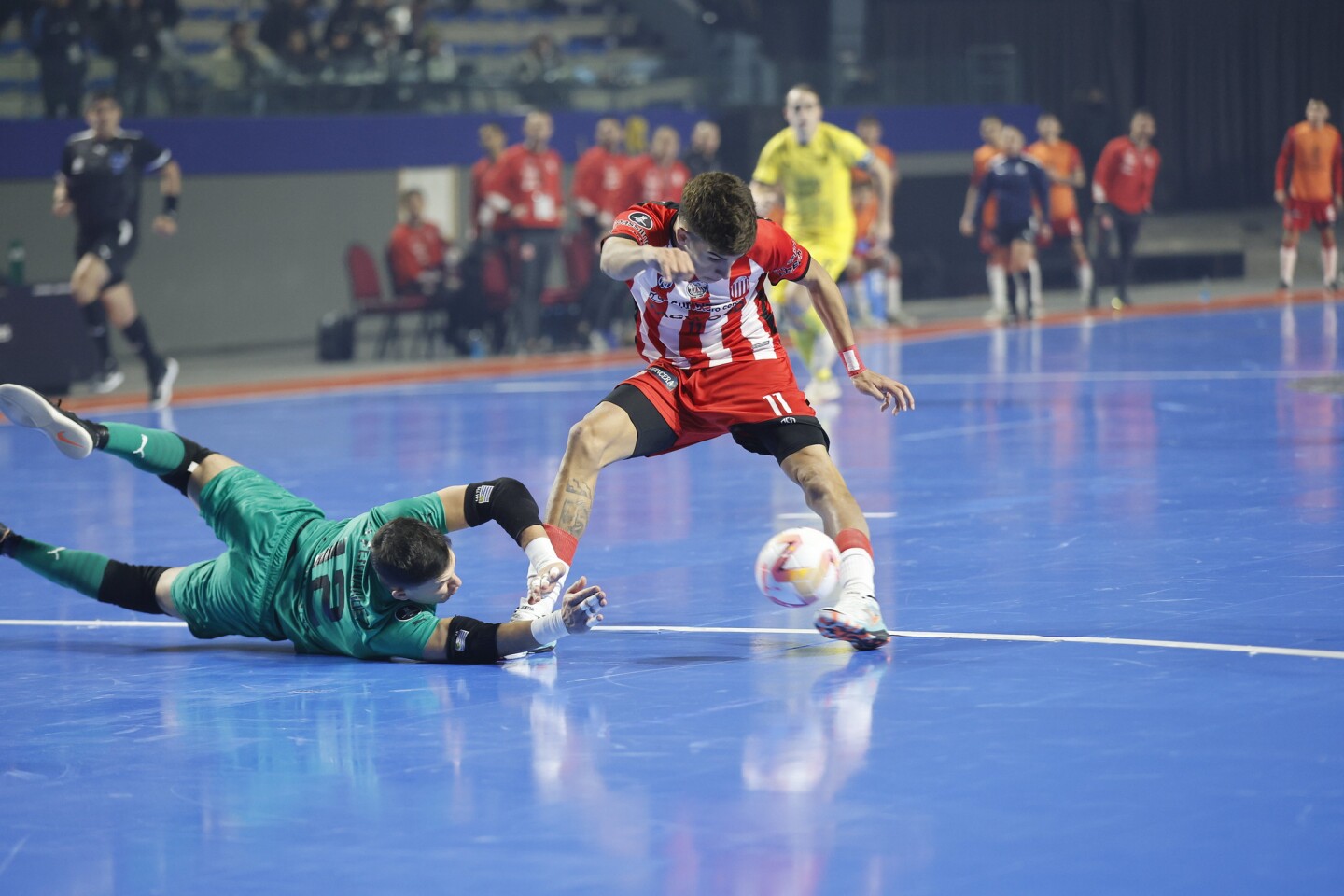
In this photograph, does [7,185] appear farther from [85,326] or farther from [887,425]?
[887,425]

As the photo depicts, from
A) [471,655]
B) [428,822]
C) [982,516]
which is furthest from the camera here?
[982,516]

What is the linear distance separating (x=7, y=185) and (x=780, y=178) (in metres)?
10.4

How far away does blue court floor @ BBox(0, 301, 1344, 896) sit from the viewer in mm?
4320

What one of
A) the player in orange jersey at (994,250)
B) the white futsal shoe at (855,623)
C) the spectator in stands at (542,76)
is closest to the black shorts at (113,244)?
the spectator in stands at (542,76)

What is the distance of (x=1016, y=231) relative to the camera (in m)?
21.9

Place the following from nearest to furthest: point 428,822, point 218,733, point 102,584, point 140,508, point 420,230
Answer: point 428,822 → point 218,733 → point 102,584 → point 140,508 → point 420,230

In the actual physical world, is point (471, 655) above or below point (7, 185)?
below

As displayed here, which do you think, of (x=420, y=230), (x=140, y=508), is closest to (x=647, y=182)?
(x=420, y=230)

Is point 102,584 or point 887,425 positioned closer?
point 102,584

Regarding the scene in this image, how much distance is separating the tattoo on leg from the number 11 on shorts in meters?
0.77

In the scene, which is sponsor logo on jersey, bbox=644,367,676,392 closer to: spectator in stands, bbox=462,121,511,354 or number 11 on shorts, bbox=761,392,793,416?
number 11 on shorts, bbox=761,392,793,416

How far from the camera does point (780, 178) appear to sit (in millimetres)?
14531

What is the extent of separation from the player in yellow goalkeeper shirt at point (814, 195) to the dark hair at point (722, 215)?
24.3 ft

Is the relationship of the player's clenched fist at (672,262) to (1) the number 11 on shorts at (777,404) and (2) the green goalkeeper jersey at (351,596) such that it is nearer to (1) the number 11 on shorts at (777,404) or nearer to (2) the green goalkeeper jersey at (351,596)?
(1) the number 11 on shorts at (777,404)
